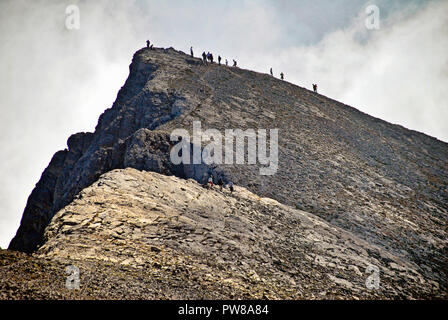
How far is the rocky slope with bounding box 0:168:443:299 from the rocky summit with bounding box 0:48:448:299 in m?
0.08

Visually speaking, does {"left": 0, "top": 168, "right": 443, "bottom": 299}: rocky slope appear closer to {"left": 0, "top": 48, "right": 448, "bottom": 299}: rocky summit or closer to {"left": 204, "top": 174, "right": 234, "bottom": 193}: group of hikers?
{"left": 0, "top": 48, "right": 448, "bottom": 299}: rocky summit

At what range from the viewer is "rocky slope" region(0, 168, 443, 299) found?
1245cm

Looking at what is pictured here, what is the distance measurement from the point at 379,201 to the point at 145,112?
3262 cm

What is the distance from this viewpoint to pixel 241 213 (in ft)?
71.4

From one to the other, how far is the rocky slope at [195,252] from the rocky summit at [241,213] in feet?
0.28

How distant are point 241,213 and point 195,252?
268 inches

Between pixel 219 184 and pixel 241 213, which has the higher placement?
pixel 219 184

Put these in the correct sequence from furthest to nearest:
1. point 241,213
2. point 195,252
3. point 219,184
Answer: point 219,184 < point 241,213 < point 195,252

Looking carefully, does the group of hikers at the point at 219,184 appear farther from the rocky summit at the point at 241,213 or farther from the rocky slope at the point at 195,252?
the rocky slope at the point at 195,252

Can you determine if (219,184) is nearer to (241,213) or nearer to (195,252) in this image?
(241,213)

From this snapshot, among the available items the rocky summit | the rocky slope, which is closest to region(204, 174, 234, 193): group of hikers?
the rocky summit

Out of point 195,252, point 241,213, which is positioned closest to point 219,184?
point 241,213
